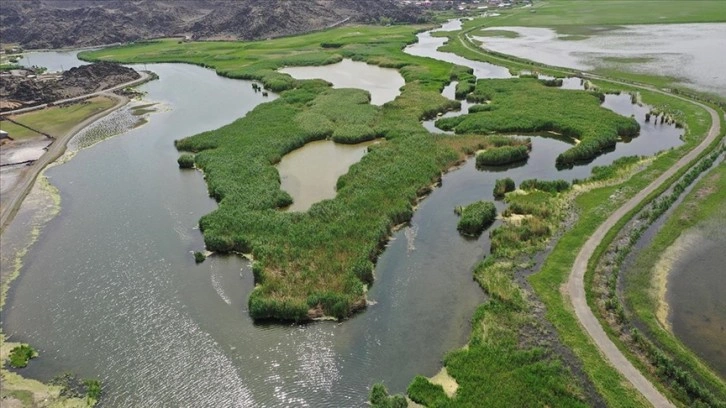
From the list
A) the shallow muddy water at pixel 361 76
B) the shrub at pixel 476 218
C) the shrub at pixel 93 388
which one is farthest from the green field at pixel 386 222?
the shrub at pixel 93 388

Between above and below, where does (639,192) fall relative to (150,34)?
below

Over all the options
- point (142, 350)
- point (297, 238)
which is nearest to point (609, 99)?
point (297, 238)

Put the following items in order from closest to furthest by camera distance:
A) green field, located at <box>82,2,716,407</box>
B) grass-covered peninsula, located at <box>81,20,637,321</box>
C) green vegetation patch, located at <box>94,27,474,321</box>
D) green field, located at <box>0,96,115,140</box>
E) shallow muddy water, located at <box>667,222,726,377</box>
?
green field, located at <box>82,2,716,407</box>
shallow muddy water, located at <box>667,222,726,377</box>
green vegetation patch, located at <box>94,27,474,321</box>
grass-covered peninsula, located at <box>81,20,637,321</box>
green field, located at <box>0,96,115,140</box>

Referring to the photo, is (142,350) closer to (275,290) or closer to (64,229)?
(275,290)

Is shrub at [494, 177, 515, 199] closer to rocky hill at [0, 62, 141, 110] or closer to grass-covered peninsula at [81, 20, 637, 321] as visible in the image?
grass-covered peninsula at [81, 20, 637, 321]

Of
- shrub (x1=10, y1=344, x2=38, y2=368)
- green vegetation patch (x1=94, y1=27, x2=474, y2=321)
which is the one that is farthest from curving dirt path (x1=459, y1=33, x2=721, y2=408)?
shrub (x1=10, y1=344, x2=38, y2=368)

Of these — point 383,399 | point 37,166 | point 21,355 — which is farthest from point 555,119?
point 37,166
